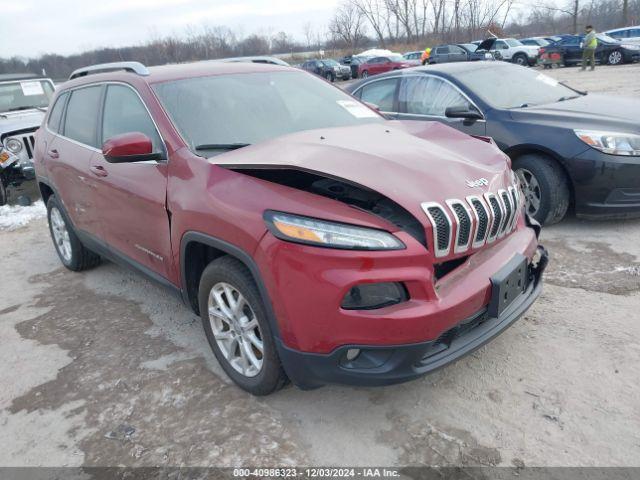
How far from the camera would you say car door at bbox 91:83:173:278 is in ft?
9.93

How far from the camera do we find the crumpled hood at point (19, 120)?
7871mm

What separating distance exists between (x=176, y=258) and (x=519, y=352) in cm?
202

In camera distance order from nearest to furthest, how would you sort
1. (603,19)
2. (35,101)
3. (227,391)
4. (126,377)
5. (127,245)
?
(227,391)
(126,377)
(127,245)
(35,101)
(603,19)

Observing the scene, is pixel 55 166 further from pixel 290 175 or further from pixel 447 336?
pixel 447 336

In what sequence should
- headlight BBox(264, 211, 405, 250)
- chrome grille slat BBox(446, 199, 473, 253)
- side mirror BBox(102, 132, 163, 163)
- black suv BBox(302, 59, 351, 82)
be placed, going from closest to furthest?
headlight BBox(264, 211, 405, 250)
chrome grille slat BBox(446, 199, 473, 253)
side mirror BBox(102, 132, 163, 163)
black suv BBox(302, 59, 351, 82)

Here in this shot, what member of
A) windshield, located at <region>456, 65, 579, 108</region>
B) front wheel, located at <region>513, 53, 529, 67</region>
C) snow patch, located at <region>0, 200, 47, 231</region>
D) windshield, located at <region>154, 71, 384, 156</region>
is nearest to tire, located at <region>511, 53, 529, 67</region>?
front wheel, located at <region>513, 53, 529, 67</region>

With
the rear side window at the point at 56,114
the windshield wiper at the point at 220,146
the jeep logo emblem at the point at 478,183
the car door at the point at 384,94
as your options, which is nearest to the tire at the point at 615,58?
Result: the car door at the point at 384,94

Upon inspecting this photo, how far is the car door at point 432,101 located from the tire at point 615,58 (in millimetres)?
23637

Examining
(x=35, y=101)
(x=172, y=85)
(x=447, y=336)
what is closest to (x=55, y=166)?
(x=172, y=85)

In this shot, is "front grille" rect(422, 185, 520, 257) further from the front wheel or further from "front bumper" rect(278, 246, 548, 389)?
the front wheel

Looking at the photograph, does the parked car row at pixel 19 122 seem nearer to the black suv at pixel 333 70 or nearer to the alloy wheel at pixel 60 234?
the alloy wheel at pixel 60 234

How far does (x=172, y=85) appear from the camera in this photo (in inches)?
127

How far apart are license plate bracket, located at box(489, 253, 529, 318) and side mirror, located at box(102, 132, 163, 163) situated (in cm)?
195

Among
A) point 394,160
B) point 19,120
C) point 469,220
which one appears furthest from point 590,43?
point 469,220
